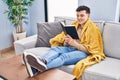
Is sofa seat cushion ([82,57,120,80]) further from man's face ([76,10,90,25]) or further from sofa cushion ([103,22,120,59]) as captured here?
man's face ([76,10,90,25])

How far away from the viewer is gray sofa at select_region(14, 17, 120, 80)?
187 centimetres

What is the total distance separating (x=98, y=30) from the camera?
2264mm

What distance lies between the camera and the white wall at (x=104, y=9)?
2.46 metres

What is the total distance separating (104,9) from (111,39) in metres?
Answer: 0.50

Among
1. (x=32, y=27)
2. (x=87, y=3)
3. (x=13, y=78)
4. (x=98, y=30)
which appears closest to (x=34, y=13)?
(x=32, y=27)

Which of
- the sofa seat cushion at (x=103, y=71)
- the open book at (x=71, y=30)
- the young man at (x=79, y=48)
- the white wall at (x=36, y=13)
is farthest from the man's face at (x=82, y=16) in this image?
the white wall at (x=36, y=13)

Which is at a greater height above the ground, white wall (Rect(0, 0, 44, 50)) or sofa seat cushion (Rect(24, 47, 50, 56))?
white wall (Rect(0, 0, 44, 50))

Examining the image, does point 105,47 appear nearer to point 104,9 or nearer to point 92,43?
point 92,43

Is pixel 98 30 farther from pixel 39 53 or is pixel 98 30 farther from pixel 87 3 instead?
pixel 39 53

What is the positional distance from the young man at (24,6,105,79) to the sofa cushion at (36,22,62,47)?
18cm

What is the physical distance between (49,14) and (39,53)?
1437 mm

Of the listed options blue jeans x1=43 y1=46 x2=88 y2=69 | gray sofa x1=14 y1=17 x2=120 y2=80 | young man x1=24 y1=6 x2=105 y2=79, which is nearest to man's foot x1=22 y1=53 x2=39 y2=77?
young man x1=24 y1=6 x2=105 y2=79

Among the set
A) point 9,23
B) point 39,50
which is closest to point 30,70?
point 39,50

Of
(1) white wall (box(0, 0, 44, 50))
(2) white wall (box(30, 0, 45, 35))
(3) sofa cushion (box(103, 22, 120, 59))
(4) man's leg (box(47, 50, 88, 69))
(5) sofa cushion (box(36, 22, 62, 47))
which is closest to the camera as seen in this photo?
(4) man's leg (box(47, 50, 88, 69))
